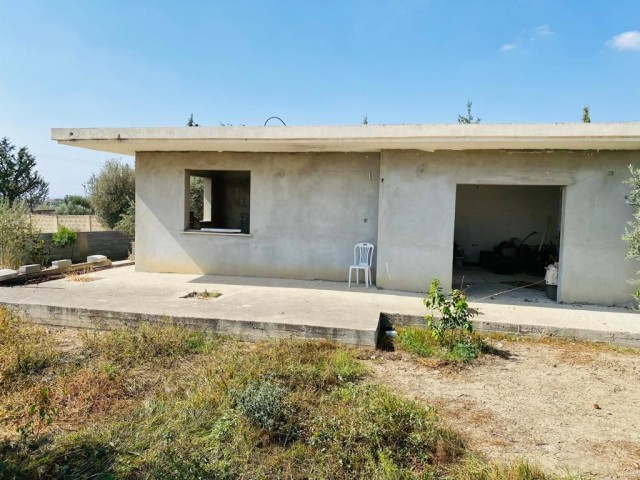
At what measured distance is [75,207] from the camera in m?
24.5

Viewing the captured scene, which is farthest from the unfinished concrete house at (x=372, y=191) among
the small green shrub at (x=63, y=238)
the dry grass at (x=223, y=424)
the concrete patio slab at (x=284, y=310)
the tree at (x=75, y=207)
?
the tree at (x=75, y=207)

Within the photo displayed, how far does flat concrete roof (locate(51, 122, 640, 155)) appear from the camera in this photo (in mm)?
6492

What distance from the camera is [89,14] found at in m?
8.41

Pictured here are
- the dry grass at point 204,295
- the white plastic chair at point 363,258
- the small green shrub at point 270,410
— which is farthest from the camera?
the white plastic chair at point 363,258

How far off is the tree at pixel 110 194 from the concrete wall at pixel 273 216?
30.0 ft

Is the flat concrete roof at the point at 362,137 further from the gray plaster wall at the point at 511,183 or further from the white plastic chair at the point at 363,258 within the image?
the white plastic chair at the point at 363,258

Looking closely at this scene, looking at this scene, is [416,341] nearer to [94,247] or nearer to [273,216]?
[273,216]

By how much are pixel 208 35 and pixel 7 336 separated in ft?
30.2

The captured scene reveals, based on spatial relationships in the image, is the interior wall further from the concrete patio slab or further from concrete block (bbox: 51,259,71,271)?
concrete block (bbox: 51,259,71,271)

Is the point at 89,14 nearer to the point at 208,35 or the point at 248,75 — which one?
the point at 208,35

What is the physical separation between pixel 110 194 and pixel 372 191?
45.2 feet

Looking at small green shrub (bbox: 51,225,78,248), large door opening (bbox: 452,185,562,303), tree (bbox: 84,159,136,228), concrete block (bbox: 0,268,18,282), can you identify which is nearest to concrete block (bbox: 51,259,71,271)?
concrete block (bbox: 0,268,18,282)

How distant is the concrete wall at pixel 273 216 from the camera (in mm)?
8828

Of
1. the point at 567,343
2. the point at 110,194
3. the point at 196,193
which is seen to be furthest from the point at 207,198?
the point at 567,343
